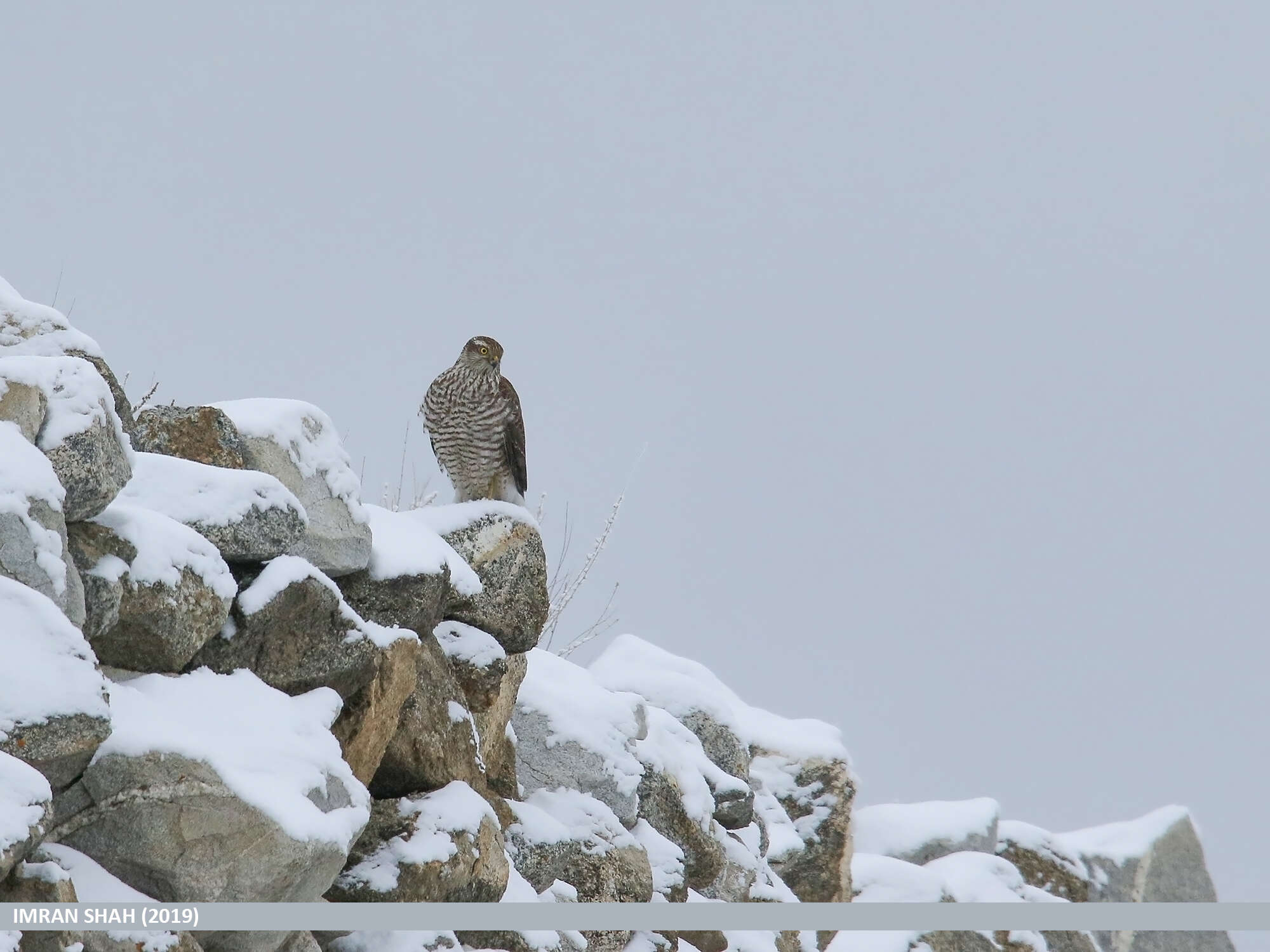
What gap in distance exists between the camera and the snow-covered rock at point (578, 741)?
740 cm

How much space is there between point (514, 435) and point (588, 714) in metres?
2.05

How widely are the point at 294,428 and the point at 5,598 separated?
2.26 metres

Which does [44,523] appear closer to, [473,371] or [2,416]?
[2,416]

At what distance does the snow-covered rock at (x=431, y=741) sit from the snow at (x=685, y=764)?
218 cm

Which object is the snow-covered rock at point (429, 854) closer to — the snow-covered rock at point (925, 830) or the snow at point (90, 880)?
the snow at point (90, 880)

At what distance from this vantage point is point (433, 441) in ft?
29.7

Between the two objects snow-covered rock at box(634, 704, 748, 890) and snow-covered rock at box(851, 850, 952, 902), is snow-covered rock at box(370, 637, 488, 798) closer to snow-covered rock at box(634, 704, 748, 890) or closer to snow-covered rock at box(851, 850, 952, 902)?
snow-covered rock at box(634, 704, 748, 890)

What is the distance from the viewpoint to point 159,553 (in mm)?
4383

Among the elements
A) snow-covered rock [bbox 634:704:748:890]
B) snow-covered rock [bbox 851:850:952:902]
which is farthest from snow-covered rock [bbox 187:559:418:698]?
snow-covered rock [bbox 851:850:952:902]

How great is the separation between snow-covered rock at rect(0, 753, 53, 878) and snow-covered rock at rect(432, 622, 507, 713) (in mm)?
3408

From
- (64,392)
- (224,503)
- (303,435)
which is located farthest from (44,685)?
(303,435)

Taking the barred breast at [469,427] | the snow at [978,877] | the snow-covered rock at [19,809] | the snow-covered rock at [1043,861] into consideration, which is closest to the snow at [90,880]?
the snow-covered rock at [19,809]

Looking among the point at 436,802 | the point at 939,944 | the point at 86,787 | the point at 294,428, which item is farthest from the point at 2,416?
the point at 939,944

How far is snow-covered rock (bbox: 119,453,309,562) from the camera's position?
482 cm
